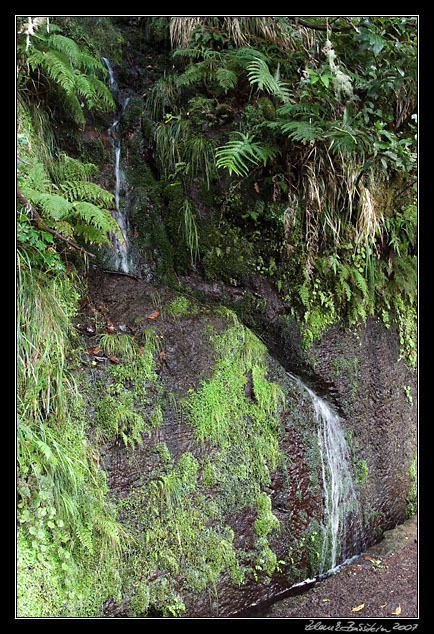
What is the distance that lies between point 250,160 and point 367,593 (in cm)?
384

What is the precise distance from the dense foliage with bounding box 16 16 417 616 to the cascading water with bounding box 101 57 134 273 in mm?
129

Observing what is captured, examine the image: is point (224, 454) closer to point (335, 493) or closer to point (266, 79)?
point (335, 493)

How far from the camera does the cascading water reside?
4020 millimetres

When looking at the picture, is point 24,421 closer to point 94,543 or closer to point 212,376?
point 94,543

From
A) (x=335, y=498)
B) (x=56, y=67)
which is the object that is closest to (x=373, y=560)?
(x=335, y=498)

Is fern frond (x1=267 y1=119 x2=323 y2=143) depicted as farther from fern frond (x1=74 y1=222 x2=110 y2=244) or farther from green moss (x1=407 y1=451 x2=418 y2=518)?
green moss (x1=407 y1=451 x2=418 y2=518)

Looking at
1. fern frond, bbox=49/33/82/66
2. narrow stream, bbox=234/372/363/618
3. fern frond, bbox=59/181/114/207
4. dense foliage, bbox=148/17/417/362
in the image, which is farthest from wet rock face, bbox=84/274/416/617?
fern frond, bbox=49/33/82/66

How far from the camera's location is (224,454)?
333 centimetres

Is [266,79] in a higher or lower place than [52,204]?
higher

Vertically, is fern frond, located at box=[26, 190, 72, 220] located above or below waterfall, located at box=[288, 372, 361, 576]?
above

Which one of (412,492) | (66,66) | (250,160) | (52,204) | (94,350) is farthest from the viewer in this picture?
(412,492)

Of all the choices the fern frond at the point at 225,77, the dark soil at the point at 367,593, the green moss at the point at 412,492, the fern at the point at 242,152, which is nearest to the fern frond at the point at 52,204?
the fern at the point at 242,152

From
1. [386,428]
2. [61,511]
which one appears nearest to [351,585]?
[386,428]
